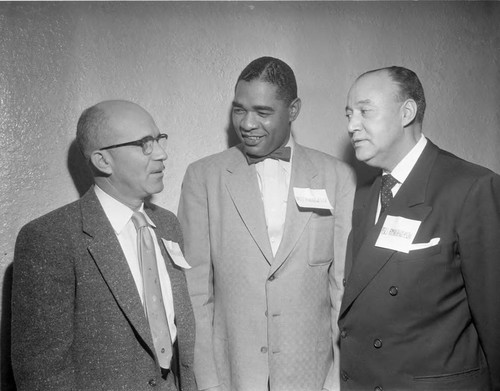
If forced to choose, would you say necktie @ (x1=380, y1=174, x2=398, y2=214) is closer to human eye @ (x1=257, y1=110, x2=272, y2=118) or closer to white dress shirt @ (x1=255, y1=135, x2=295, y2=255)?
white dress shirt @ (x1=255, y1=135, x2=295, y2=255)

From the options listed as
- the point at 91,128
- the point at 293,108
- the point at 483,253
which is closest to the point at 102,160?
the point at 91,128

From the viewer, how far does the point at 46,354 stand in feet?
5.53

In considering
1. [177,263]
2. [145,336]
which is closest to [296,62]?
[177,263]

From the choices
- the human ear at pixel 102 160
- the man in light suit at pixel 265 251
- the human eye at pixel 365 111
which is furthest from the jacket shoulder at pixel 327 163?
the human ear at pixel 102 160

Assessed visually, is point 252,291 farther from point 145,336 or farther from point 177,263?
point 145,336

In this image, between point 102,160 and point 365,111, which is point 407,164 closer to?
point 365,111

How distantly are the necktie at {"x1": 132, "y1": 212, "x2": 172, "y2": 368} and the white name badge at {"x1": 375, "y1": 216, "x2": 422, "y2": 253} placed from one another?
3.10ft

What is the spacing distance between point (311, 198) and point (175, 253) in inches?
27.6

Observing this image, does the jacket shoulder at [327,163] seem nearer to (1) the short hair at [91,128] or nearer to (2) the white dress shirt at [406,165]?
(2) the white dress shirt at [406,165]

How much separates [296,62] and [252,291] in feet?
4.74

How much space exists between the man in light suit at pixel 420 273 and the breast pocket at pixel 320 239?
0.22 m

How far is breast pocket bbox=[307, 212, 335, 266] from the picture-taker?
232 centimetres

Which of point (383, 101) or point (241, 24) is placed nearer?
point (383, 101)

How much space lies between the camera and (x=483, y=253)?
74.3 inches
